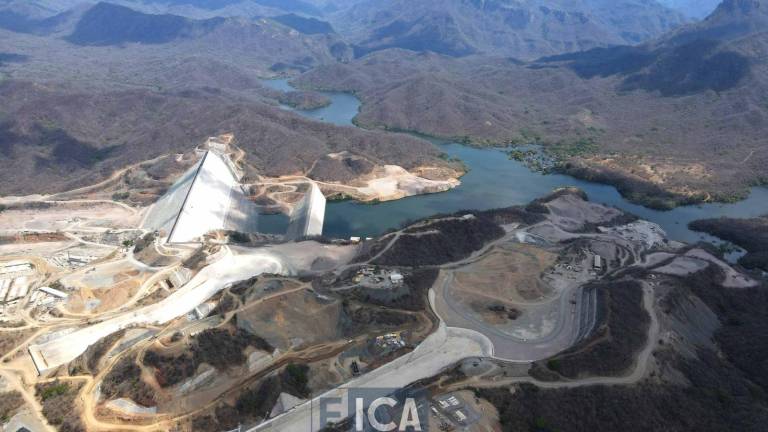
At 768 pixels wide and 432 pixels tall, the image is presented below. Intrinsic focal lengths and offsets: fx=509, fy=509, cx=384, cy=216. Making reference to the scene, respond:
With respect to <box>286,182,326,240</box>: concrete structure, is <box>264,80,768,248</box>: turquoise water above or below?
below

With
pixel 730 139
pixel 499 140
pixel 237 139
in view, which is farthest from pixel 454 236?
pixel 730 139

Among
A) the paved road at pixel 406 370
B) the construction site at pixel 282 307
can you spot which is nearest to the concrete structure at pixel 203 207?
the construction site at pixel 282 307

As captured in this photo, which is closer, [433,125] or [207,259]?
[207,259]

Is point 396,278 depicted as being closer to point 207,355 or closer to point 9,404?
point 207,355

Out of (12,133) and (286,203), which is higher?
(12,133)

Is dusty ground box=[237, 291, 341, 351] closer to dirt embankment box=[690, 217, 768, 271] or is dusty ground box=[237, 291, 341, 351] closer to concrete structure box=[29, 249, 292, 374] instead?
concrete structure box=[29, 249, 292, 374]

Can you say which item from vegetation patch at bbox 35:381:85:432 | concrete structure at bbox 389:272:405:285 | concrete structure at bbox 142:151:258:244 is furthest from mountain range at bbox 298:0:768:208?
vegetation patch at bbox 35:381:85:432

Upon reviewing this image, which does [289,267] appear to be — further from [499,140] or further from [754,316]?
[499,140]
